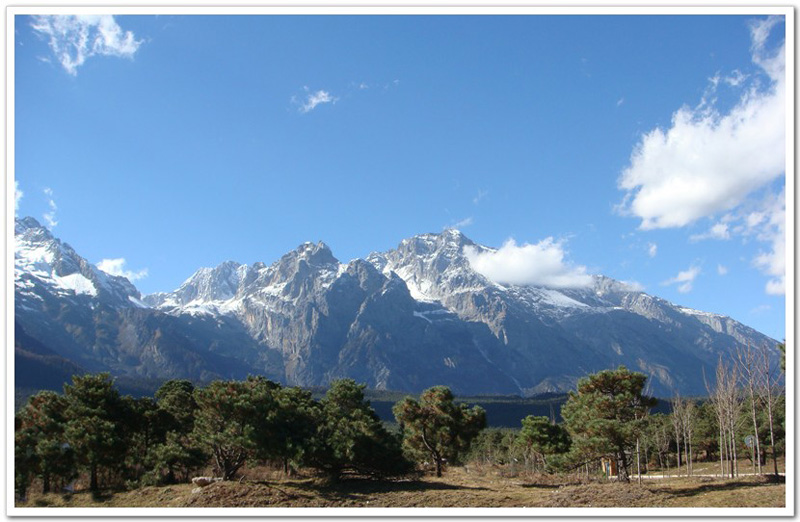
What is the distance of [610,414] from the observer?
32.7 meters

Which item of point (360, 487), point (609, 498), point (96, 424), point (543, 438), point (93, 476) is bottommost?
point (543, 438)

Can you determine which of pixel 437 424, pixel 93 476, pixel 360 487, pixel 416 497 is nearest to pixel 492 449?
pixel 437 424

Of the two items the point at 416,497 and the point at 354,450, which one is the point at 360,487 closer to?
the point at 354,450

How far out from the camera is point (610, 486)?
2827 centimetres

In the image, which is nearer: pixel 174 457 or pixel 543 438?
pixel 174 457

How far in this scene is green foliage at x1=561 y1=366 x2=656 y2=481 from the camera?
98.8ft

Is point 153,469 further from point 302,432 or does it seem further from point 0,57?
point 0,57

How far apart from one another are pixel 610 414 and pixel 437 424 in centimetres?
1506

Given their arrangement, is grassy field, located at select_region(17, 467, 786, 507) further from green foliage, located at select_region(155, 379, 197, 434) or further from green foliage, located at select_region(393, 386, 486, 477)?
green foliage, located at select_region(393, 386, 486, 477)

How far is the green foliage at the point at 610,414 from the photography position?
30125mm

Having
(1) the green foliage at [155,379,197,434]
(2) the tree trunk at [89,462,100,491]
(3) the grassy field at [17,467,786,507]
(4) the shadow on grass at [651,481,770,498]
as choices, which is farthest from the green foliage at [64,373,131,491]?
(4) the shadow on grass at [651,481,770,498]

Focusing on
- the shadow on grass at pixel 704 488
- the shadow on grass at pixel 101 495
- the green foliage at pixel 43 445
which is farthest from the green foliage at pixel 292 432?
the shadow on grass at pixel 704 488

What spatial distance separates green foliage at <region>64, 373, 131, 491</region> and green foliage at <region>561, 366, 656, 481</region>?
25.2m
